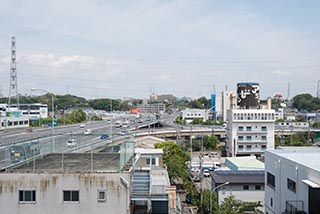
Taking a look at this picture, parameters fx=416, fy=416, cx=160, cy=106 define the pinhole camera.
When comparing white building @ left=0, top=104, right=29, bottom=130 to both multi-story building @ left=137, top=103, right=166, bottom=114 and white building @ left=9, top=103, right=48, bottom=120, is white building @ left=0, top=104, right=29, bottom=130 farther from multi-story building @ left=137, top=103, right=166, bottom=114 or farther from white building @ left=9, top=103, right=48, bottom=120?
multi-story building @ left=137, top=103, right=166, bottom=114

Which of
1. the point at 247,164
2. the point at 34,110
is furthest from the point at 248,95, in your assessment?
the point at 34,110

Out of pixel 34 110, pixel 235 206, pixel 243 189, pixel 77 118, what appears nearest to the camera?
pixel 235 206

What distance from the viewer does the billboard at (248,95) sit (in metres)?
51.6

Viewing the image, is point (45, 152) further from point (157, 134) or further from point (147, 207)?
point (157, 134)

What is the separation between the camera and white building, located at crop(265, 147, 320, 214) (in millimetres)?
12102

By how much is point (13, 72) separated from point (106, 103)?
74751mm

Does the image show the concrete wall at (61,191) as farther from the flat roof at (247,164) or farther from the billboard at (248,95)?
the billboard at (248,95)

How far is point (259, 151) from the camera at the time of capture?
49719 mm

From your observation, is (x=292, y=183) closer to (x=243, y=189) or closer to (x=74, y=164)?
(x=74, y=164)

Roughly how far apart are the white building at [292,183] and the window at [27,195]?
24.7ft

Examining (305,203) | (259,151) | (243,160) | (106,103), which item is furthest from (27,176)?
(106,103)

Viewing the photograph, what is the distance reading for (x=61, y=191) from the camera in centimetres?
1043

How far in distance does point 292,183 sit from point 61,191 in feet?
25.5

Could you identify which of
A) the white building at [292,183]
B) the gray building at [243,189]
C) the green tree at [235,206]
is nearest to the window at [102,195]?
the white building at [292,183]
